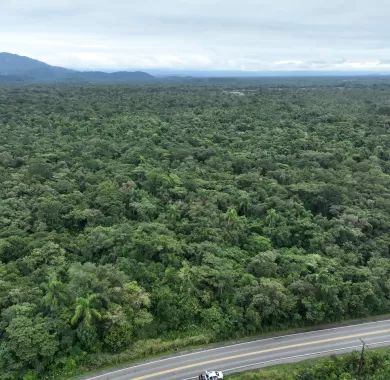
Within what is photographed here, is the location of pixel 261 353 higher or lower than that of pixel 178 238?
lower

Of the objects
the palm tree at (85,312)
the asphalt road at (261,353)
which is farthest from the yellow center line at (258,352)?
the palm tree at (85,312)

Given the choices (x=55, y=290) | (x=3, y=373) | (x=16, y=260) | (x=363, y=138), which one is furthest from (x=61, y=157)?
(x=363, y=138)

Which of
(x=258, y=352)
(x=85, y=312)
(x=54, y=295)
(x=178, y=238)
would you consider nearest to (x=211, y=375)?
(x=258, y=352)

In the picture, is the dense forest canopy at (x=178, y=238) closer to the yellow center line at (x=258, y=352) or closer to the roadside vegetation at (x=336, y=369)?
the yellow center line at (x=258, y=352)

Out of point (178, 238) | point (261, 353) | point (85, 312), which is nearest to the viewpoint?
point (85, 312)

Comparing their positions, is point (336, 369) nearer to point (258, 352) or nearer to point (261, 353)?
point (261, 353)

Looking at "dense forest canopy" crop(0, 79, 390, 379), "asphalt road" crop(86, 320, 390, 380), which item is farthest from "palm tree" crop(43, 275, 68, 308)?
"asphalt road" crop(86, 320, 390, 380)
